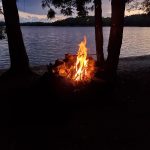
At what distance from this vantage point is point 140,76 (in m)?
17.3

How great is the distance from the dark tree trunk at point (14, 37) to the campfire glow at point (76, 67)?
5947mm

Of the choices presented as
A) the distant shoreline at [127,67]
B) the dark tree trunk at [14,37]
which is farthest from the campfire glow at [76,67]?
the distant shoreline at [127,67]

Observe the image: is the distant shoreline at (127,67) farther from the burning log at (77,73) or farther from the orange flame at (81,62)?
the orange flame at (81,62)

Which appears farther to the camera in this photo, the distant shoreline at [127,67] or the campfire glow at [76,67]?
the distant shoreline at [127,67]

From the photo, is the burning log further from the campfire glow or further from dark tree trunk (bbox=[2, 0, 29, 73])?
dark tree trunk (bbox=[2, 0, 29, 73])

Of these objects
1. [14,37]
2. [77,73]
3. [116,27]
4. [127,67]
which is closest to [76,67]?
[77,73]

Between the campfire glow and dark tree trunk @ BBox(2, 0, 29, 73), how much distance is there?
595cm

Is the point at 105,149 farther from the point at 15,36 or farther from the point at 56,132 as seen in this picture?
the point at 15,36

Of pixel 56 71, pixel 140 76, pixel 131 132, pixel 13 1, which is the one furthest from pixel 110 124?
pixel 13 1

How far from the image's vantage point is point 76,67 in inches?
441

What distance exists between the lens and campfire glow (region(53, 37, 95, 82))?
11062 millimetres

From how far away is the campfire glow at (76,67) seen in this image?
36.3 feet

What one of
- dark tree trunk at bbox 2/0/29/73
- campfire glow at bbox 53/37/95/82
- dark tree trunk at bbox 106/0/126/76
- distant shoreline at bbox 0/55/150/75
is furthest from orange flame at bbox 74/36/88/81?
distant shoreline at bbox 0/55/150/75

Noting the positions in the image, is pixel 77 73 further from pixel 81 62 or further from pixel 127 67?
pixel 127 67
